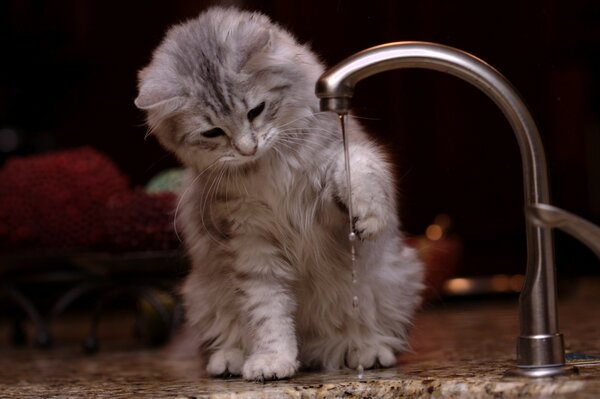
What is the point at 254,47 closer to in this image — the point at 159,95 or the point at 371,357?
the point at 159,95

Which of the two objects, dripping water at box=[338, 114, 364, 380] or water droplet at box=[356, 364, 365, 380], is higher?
dripping water at box=[338, 114, 364, 380]

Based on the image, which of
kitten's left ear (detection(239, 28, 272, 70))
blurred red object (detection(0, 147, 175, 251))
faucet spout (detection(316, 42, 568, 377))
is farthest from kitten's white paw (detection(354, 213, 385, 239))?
blurred red object (detection(0, 147, 175, 251))

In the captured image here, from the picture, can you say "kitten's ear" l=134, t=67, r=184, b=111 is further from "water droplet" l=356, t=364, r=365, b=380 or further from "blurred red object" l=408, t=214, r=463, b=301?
"blurred red object" l=408, t=214, r=463, b=301

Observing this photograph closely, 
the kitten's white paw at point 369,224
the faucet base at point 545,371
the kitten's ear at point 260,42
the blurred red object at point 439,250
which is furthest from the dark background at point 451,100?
the faucet base at point 545,371

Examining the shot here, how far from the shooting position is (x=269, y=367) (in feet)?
4.06

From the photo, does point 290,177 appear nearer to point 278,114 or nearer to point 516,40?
point 278,114

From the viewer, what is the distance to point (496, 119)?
162 cm

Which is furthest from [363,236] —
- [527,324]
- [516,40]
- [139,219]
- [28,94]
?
[28,94]

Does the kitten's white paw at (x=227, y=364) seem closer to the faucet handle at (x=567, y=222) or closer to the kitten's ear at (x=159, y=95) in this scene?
the kitten's ear at (x=159, y=95)

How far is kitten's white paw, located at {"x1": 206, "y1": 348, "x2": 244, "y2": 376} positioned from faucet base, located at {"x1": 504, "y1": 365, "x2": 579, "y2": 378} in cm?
41

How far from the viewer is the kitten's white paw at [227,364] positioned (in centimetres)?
134

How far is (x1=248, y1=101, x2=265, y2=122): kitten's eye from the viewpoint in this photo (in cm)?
127

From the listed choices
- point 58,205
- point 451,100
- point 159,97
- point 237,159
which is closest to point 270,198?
point 237,159

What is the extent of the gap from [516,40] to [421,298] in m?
0.45
